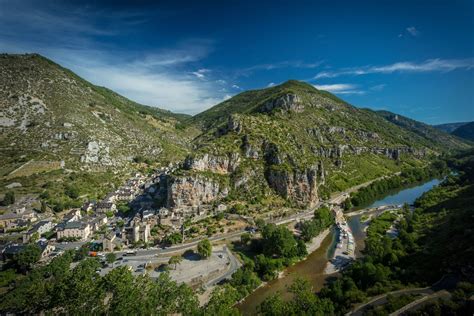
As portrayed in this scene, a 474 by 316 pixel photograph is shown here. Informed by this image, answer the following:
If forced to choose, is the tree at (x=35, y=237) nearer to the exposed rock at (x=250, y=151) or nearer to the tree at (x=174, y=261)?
the tree at (x=174, y=261)

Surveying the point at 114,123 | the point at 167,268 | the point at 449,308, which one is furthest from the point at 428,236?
the point at 114,123

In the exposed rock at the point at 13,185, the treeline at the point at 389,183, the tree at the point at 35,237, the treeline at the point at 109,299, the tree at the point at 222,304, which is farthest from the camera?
the treeline at the point at 389,183

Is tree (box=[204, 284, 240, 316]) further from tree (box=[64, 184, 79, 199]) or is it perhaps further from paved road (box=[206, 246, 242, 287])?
tree (box=[64, 184, 79, 199])

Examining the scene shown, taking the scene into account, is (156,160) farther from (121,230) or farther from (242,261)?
(242,261)

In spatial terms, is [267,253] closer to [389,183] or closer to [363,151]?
[389,183]

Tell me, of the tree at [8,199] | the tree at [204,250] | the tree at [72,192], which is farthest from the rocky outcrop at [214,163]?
the tree at [8,199]

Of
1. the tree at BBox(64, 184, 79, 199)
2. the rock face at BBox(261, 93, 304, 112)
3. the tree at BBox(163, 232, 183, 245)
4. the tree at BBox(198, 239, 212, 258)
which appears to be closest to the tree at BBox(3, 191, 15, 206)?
the tree at BBox(64, 184, 79, 199)

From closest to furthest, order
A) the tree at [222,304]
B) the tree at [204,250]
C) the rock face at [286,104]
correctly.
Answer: the tree at [222,304] → the tree at [204,250] → the rock face at [286,104]

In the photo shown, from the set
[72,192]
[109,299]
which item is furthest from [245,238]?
[72,192]
